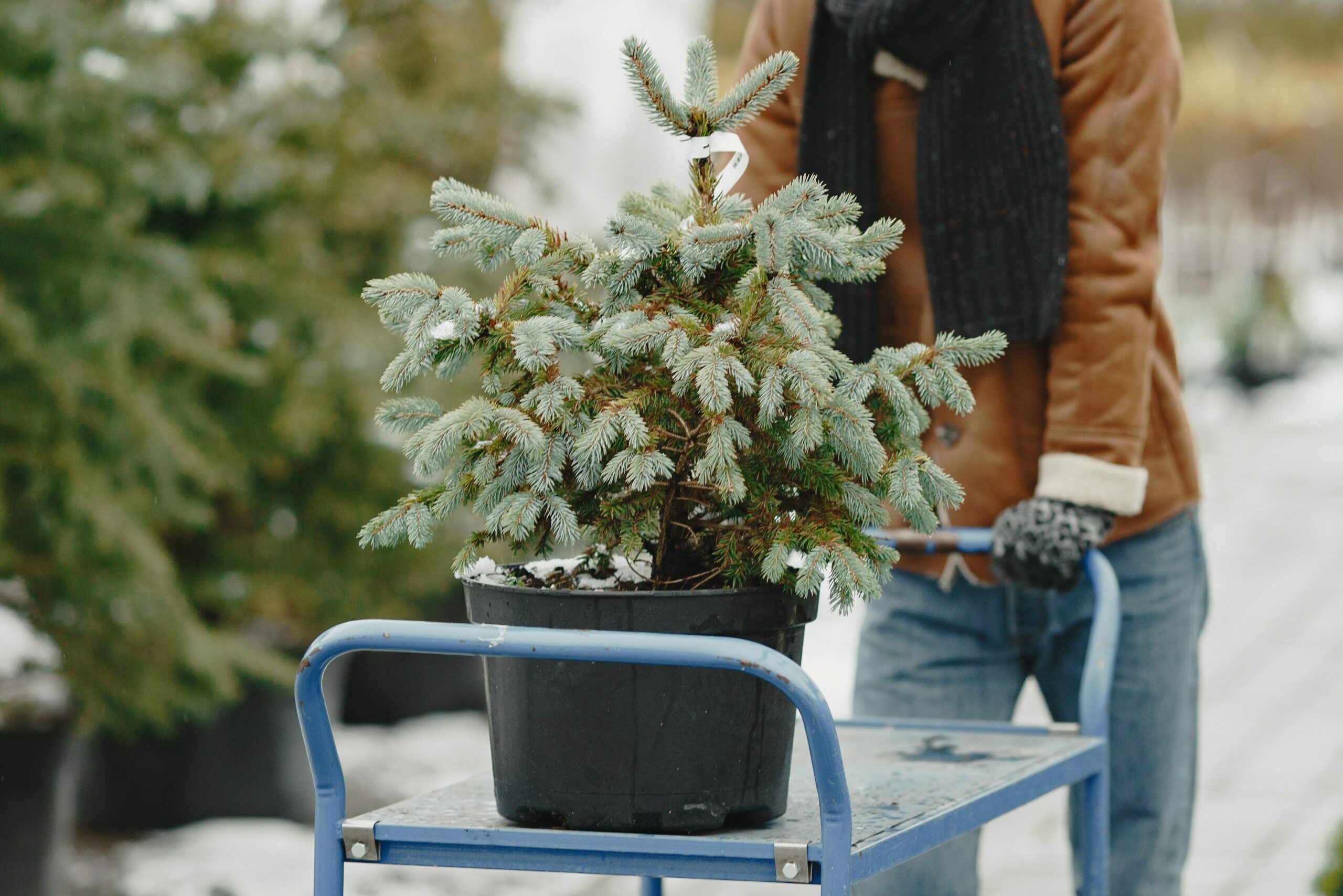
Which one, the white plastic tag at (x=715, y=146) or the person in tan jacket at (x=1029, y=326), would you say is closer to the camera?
the white plastic tag at (x=715, y=146)

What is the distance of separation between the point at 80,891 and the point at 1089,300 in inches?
112

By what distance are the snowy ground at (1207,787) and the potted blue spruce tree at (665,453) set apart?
7.86 feet

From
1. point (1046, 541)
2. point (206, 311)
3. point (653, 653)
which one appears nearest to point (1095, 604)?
point (1046, 541)

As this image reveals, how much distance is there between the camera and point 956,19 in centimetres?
192

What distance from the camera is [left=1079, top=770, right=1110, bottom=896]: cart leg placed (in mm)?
1710

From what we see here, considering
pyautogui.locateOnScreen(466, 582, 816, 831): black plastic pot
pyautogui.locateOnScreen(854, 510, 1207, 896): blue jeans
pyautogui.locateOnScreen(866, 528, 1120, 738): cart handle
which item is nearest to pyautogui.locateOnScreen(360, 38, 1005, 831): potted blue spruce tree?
pyautogui.locateOnScreen(466, 582, 816, 831): black plastic pot

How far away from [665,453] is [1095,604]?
0.81 meters

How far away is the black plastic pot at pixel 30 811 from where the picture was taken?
10.1 feet

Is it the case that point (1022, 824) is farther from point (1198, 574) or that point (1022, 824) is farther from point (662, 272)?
point (662, 272)

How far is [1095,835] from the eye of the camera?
171 centimetres

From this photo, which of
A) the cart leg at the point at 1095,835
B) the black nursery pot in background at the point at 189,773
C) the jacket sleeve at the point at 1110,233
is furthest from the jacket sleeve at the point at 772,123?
the black nursery pot in background at the point at 189,773

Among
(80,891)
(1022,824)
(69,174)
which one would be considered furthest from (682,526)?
(1022,824)

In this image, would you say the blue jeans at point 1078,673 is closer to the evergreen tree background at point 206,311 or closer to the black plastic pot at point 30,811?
the evergreen tree background at point 206,311

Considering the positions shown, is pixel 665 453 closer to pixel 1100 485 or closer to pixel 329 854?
pixel 329 854
